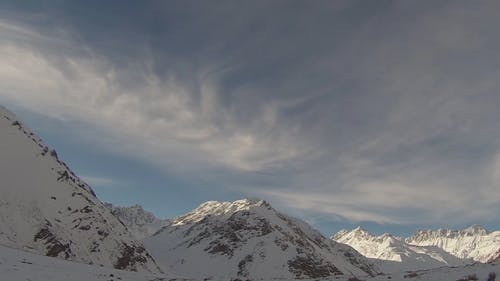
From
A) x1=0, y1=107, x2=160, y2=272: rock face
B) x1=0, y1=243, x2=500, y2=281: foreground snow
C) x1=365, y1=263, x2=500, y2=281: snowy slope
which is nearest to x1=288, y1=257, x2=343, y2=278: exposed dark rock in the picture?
x1=0, y1=107, x2=160, y2=272: rock face

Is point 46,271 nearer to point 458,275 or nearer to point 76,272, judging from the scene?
point 76,272

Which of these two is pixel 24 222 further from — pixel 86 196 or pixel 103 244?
pixel 86 196

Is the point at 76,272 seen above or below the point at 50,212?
below

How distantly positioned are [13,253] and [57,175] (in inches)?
2614

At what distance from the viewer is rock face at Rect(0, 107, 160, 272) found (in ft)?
266

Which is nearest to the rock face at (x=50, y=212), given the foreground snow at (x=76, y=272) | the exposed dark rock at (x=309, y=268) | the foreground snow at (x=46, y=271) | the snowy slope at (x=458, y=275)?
the foreground snow at (x=46, y=271)

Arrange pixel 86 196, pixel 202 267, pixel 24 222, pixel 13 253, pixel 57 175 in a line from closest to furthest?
pixel 13 253 < pixel 24 222 < pixel 57 175 < pixel 86 196 < pixel 202 267

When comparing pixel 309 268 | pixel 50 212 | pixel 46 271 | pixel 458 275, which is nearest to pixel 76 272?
pixel 46 271

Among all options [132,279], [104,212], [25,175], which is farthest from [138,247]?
[132,279]

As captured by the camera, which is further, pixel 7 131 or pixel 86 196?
pixel 86 196

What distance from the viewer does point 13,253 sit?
37812mm

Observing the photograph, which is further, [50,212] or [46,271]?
[50,212]

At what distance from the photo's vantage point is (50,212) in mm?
89000

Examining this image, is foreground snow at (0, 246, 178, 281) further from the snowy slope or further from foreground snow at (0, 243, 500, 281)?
the snowy slope
